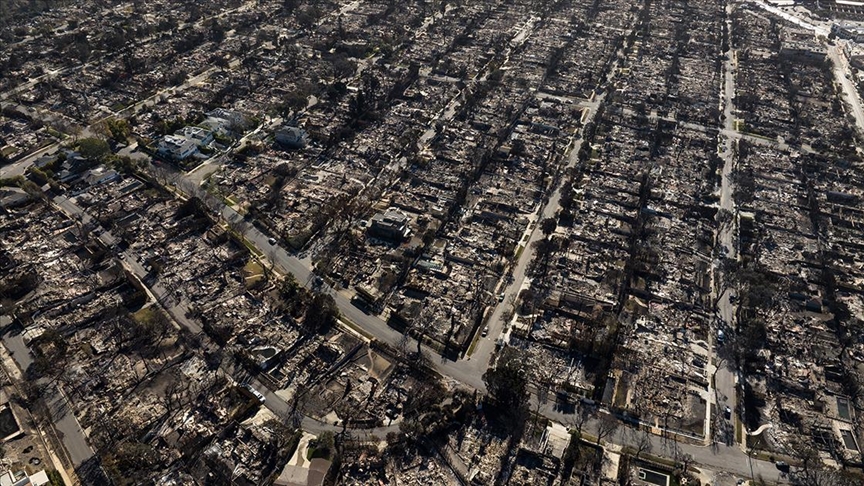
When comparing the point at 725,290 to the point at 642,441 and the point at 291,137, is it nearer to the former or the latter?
the point at 642,441

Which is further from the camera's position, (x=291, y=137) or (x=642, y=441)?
(x=291, y=137)

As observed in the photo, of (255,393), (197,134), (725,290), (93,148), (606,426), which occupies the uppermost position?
(93,148)

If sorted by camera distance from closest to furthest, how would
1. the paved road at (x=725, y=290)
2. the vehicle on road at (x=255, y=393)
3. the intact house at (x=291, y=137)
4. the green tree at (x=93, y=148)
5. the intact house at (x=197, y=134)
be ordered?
the vehicle on road at (x=255, y=393)
the paved road at (x=725, y=290)
the green tree at (x=93, y=148)
the intact house at (x=197, y=134)
the intact house at (x=291, y=137)

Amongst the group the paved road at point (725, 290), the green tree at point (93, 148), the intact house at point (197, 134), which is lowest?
the paved road at point (725, 290)

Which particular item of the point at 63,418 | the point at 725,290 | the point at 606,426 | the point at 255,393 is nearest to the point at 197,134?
the point at 63,418

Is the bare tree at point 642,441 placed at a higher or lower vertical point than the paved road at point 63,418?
lower

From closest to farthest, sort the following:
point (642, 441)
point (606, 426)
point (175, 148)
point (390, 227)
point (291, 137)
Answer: point (642, 441) < point (606, 426) < point (390, 227) < point (175, 148) < point (291, 137)

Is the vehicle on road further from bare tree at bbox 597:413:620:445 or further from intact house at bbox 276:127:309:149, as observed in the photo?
intact house at bbox 276:127:309:149

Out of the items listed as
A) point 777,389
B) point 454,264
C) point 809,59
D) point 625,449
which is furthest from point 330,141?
point 809,59

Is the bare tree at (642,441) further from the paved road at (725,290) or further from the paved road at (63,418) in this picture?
the paved road at (63,418)

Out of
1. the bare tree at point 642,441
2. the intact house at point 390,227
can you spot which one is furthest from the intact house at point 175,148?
the bare tree at point 642,441

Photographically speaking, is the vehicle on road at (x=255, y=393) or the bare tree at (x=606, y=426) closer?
the bare tree at (x=606, y=426)
